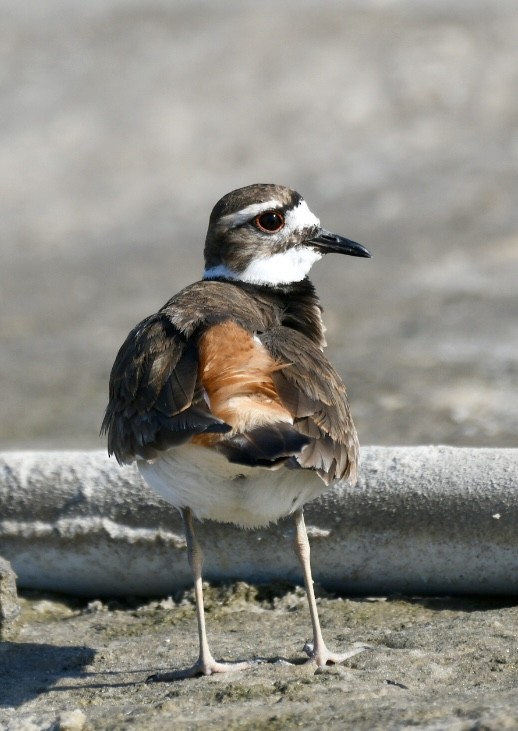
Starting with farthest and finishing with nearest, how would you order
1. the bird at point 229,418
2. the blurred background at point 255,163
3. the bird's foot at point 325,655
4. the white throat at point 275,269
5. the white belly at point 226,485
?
1. the blurred background at point 255,163
2. the white throat at point 275,269
3. the bird's foot at point 325,655
4. the white belly at point 226,485
5. the bird at point 229,418

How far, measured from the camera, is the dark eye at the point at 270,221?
20.4ft

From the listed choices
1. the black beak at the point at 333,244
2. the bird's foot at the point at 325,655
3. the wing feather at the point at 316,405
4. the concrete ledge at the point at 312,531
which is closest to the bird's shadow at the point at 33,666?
the concrete ledge at the point at 312,531

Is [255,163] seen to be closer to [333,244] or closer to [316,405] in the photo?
[333,244]

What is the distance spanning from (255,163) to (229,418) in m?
11.8

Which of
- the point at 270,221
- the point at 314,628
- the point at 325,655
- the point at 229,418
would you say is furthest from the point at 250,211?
the point at 325,655

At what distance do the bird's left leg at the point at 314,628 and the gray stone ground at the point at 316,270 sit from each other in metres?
0.09

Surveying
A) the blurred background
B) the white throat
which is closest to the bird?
the white throat

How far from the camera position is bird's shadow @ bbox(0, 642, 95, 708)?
196 inches

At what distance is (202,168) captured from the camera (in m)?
15.9

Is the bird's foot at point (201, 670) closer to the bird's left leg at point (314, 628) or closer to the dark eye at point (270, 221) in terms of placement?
the bird's left leg at point (314, 628)

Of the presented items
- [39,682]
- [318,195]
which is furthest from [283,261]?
[318,195]

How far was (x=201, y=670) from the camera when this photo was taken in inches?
193

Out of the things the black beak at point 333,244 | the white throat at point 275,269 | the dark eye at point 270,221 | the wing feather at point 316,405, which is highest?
the dark eye at point 270,221

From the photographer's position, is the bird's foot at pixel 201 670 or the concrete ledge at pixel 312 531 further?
the concrete ledge at pixel 312 531
